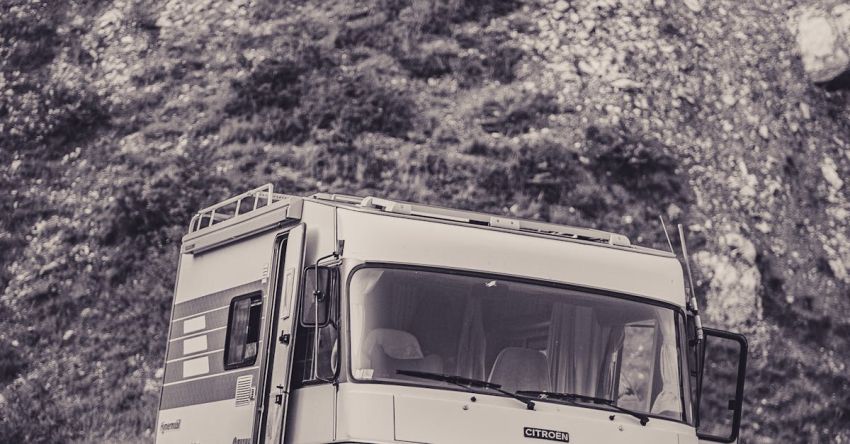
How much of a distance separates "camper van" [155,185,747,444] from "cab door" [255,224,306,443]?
0.01 m

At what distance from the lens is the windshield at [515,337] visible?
823cm

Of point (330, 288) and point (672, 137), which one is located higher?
point (672, 137)

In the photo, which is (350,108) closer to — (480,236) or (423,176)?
(423,176)

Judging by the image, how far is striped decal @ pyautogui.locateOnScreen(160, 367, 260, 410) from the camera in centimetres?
944

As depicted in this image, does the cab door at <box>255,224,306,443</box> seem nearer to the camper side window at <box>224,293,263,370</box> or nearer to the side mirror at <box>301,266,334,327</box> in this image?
the side mirror at <box>301,266,334,327</box>

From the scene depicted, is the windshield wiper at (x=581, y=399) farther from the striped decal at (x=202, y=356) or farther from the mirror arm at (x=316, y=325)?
the striped decal at (x=202, y=356)

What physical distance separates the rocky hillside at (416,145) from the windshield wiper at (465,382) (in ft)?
43.9

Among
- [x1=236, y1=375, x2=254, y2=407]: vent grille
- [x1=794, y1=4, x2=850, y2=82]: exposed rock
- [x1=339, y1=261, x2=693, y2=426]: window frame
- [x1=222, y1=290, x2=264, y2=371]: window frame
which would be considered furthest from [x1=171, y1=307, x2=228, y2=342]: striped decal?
[x1=794, y1=4, x2=850, y2=82]: exposed rock

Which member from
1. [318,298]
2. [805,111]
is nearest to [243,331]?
[318,298]

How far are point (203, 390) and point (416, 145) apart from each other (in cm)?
1566

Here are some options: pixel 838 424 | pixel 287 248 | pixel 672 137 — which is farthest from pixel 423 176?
pixel 287 248

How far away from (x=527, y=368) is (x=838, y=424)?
15.5 m

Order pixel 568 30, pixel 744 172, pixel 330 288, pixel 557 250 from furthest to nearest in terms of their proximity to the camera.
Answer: pixel 568 30 → pixel 744 172 → pixel 557 250 → pixel 330 288

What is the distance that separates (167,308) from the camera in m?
22.7
